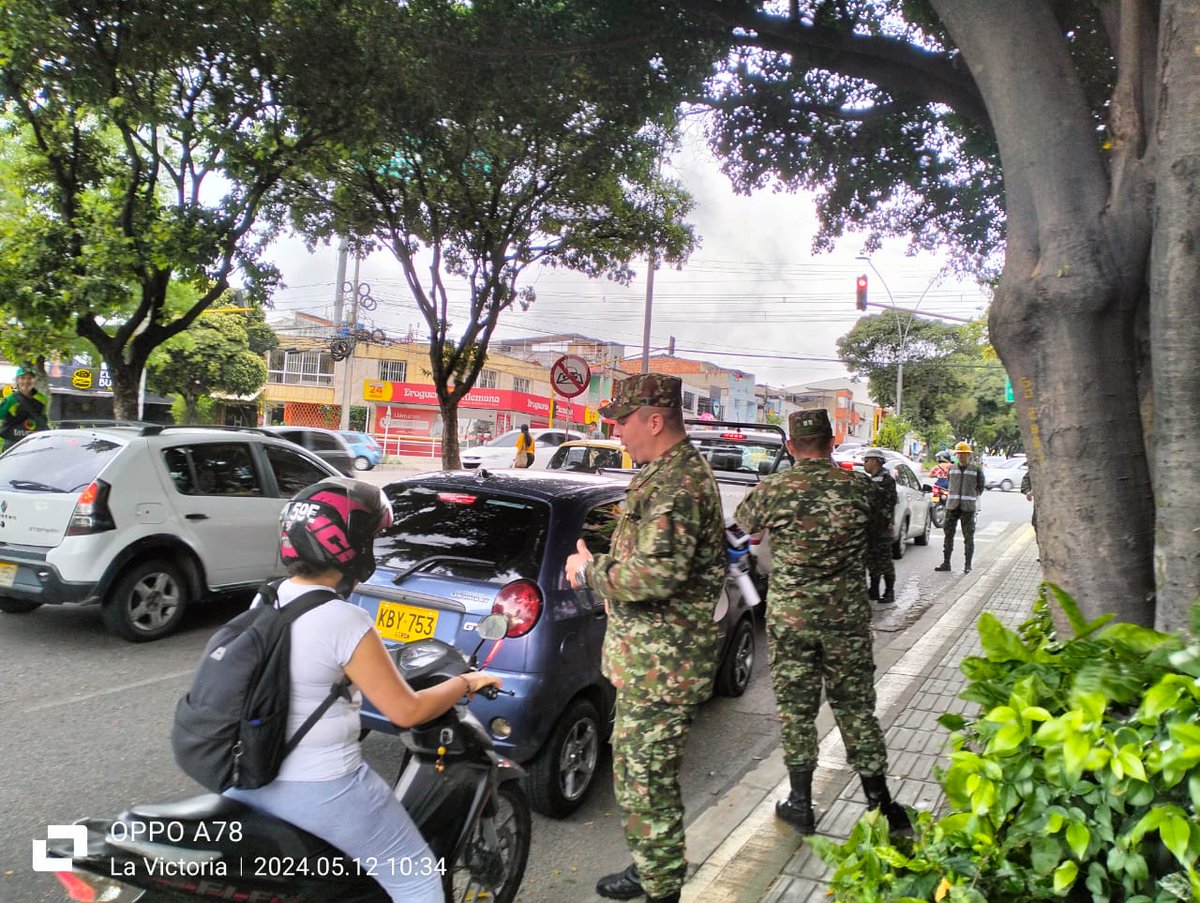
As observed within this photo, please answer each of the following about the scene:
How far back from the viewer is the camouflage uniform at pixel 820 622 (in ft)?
11.8

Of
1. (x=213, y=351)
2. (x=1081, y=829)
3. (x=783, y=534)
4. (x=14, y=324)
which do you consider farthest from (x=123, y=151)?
(x=1081, y=829)

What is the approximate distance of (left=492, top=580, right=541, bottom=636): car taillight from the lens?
369 cm

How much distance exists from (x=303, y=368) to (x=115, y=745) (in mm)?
44275

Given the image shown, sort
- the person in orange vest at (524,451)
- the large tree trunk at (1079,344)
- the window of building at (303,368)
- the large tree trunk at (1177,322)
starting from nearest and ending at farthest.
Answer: the large tree trunk at (1177,322) → the large tree trunk at (1079,344) → the person in orange vest at (524,451) → the window of building at (303,368)

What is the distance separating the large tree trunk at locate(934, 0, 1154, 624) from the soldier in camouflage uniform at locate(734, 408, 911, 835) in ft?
3.21

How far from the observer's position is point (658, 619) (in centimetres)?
277

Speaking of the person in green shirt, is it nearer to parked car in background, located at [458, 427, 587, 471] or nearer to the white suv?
the white suv

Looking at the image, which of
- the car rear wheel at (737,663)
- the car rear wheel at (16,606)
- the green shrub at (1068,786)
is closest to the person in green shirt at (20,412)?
the car rear wheel at (16,606)

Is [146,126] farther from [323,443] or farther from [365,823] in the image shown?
[365,823]

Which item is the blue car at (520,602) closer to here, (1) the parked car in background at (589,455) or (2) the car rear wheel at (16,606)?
(2) the car rear wheel at (16,606)

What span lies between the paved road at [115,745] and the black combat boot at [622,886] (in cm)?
13

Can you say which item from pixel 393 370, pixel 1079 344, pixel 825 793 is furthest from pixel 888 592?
pixel 393 370

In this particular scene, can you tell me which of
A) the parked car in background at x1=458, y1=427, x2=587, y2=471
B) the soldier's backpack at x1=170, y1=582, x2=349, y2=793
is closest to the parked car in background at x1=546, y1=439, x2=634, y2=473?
the parked car in background at x1=458, y1=427, x2=587, y2=471

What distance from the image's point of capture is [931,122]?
7.76 m
